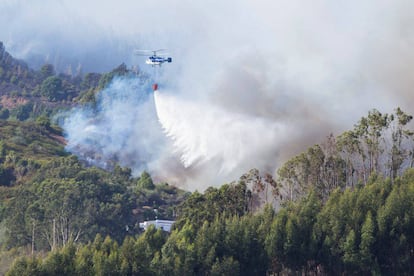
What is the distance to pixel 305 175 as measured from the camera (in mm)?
84625

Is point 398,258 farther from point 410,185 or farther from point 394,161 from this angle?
point 394,161

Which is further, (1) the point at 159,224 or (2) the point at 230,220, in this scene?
(1) the point at 159,224

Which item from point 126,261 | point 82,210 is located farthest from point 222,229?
point 82,210

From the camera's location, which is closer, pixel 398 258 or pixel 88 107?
pixel 398 258

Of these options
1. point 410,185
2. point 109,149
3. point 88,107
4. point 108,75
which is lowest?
point 410,185

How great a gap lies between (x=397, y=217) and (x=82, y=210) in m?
39.0

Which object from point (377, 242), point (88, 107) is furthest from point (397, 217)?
point (88, 107)

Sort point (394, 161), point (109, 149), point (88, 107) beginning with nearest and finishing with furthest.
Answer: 1. point (394, 161)
2. point (109, 149)
3. point (88, 107)

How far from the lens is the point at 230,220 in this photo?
75.9 meters

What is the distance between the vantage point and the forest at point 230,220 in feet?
225

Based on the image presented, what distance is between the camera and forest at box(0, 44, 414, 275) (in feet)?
225

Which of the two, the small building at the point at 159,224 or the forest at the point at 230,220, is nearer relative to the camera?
the forest at the point at 230,220

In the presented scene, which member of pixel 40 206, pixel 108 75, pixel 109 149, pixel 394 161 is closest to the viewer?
pixel 394 161

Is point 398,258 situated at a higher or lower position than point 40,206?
lower
